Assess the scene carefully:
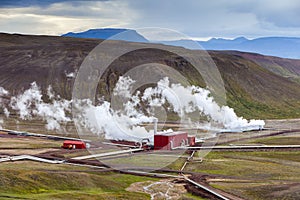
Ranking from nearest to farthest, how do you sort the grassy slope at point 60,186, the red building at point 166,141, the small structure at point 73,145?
the grassy slope at point 60,186 < the small structure at point 73,145 < the red building at point 166,141

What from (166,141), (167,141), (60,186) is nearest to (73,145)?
(166,141)

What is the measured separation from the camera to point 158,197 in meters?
84.2

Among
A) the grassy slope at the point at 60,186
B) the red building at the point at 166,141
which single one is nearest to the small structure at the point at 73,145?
the red building at the point at 166,141

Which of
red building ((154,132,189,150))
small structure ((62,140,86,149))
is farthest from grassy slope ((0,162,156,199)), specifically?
red building ((154,132,189,150))

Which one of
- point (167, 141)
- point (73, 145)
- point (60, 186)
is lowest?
point (60, 186)

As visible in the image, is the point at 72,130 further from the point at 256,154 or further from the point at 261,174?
the point at 261,174

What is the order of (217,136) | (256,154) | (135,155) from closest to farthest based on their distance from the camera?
(135,155), (256,154), (217,136)

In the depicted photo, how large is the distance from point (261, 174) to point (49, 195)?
45304mm

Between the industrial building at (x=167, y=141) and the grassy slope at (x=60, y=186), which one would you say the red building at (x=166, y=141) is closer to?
the industrial building at (x=167, y=141)

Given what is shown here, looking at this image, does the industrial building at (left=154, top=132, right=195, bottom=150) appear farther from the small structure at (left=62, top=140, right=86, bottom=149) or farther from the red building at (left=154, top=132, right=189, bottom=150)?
the small structure at (left=62, top=140, right=86, bottom=149)

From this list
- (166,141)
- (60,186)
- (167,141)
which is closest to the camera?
(60,186)

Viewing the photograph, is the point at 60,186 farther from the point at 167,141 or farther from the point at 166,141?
the point at 167,141

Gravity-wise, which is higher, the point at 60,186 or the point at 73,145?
the point at 73,145

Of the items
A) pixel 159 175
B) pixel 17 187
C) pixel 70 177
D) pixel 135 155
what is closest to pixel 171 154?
pixel 135 155
